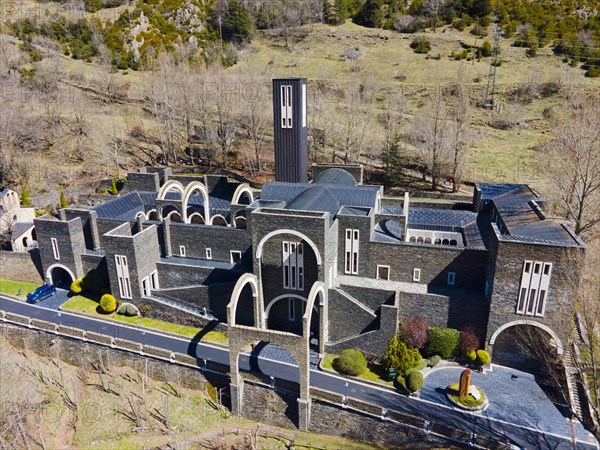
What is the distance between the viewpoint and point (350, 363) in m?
28.7

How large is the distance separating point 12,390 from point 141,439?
1187cm

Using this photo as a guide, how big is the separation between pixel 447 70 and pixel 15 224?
255ft

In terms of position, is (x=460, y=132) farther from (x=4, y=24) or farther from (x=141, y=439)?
(x=4, y=24)

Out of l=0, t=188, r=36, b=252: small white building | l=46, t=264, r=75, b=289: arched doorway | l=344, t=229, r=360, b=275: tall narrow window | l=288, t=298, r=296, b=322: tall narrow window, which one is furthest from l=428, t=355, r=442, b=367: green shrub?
l=0, t=188, r=36, b=252: small white building

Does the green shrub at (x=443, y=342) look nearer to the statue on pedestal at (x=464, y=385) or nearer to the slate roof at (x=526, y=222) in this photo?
the statue on pedestal at (x=464, y=385)

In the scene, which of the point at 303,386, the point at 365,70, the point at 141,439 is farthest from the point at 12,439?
the point at 365,70

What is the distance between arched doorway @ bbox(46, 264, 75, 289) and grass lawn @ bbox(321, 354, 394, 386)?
84.2 feet

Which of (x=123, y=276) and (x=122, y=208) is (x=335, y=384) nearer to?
(x=123, y=276)

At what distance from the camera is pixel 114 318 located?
36.2m

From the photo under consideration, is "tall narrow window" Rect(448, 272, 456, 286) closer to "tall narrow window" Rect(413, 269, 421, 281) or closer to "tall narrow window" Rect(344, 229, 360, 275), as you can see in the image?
"tall narrow window" Rect(413, 269, 421, 281)

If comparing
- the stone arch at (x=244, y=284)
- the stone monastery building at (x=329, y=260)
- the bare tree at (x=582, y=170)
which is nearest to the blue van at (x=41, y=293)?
the stone monastery building at (x=329, y=260)

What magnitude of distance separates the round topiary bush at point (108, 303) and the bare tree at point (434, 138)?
4264cm

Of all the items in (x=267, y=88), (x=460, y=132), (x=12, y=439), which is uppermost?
(x=267, y=88)

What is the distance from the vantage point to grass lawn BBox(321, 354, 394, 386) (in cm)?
2886
